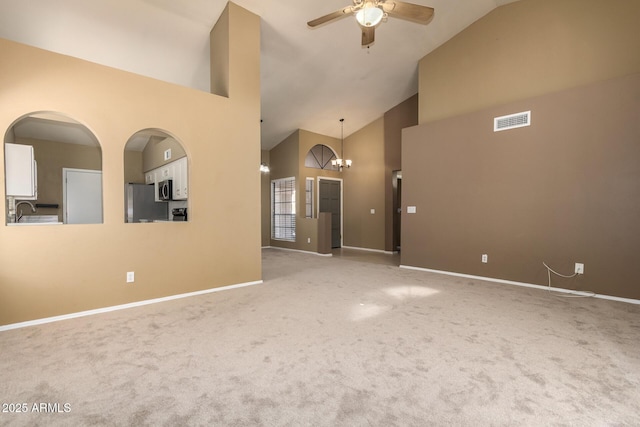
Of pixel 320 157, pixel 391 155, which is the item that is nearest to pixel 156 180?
pixel 320 157

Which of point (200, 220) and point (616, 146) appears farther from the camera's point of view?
point (200, 220)

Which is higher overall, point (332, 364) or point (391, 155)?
point (391, 155)

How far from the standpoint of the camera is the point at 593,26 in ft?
12.7

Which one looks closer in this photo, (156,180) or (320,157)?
(156,180)

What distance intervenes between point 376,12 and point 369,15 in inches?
2.6

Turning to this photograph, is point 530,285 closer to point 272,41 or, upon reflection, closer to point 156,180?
point 272,41

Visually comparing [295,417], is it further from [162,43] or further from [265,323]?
[162,43]

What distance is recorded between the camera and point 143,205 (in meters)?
6.47

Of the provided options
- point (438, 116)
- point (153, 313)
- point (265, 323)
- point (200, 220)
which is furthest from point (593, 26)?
point (153, 313)

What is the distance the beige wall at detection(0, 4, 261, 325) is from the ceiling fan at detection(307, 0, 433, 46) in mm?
1780

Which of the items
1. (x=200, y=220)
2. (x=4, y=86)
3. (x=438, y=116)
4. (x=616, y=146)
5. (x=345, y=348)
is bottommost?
(x=345, y=348)

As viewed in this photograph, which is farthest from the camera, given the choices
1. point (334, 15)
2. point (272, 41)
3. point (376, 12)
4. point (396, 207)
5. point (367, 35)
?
point (396, 207)

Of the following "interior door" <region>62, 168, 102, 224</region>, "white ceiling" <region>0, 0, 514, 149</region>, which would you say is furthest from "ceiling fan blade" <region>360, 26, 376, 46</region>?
"interior door" <region>62, 168, 102, 224</region>

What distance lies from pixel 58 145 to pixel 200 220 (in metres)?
5.14
